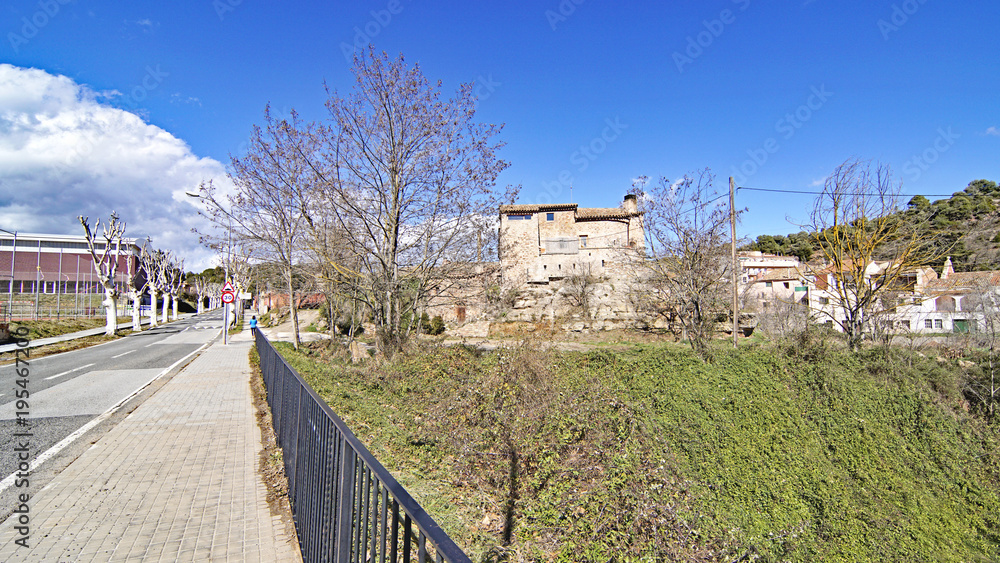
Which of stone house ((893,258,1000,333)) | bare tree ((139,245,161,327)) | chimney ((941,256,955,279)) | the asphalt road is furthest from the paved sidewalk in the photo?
chimney ((941,256,955,279))

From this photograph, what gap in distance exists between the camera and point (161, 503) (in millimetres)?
3867

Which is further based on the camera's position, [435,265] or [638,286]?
[638,286]

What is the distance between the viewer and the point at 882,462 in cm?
955

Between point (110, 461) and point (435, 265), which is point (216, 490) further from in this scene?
point (435, 265)

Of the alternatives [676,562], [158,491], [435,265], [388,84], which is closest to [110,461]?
[158,491]

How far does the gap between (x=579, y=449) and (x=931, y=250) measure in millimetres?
16811

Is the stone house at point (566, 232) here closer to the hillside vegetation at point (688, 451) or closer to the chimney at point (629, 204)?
the chimney at point (629, 204)

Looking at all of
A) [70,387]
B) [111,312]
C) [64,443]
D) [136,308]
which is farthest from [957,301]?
[136,308]

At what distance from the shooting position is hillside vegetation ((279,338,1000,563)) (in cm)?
486

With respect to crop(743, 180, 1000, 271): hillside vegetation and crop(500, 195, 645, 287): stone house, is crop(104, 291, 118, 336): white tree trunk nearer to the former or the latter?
crop(500, 195, 645, 287): stone house

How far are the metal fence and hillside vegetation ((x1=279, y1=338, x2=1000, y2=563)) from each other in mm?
1722

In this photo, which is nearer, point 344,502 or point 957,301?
point 344,502

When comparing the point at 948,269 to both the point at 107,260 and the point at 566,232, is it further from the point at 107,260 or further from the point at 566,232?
the point at 107,260

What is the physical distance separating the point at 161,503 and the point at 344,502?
296 cm
